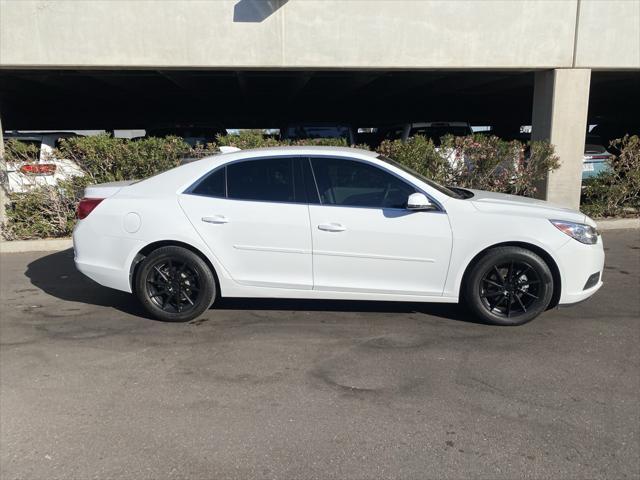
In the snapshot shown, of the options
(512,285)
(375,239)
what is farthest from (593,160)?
(375,239)

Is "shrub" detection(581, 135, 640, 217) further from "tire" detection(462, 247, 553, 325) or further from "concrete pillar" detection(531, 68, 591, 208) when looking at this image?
"tire" detection(462, 247, 553, 325)

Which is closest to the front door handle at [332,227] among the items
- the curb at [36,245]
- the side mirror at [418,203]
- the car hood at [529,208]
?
the side mirror at [418,203]

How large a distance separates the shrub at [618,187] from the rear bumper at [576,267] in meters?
5.45

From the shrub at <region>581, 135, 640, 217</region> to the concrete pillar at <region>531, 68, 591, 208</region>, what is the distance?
1.57 ft

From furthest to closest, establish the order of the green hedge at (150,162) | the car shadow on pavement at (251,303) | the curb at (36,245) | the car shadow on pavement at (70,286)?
the green hedge at (150,162), the curb at (36,245), the car shadow on pavement at (70,286), the car shadow on pavement at (251,303)

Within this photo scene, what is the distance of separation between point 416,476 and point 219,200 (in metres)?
2.99

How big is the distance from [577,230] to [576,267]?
330mm

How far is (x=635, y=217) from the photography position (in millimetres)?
9539

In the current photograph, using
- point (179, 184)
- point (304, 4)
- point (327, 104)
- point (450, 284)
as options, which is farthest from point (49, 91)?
point (450, 284)

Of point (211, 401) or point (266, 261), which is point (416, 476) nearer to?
point (211, 401)

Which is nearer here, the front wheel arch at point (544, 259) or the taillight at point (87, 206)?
the front wheel arch at point (544, 259)

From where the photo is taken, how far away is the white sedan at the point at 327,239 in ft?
15.3

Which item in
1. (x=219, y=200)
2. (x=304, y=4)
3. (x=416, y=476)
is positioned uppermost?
(x=304, y=4)

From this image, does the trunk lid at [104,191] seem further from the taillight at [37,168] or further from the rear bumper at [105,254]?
the taillight at [37,168]
